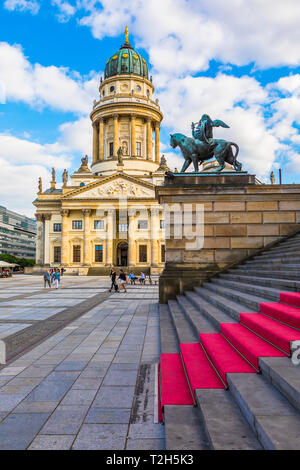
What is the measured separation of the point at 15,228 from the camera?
130m

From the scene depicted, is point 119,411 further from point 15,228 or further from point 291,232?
point 15,228

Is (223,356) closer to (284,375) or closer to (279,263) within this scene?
(284,375)

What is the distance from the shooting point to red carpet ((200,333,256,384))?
4.12 metres

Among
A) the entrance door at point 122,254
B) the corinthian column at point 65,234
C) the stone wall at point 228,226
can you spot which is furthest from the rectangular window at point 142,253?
the stone wall at point 228,226

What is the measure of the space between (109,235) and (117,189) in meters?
8.43

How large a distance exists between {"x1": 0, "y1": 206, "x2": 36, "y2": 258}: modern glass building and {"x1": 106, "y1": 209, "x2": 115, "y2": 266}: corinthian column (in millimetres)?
72355

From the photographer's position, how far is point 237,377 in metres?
3.82

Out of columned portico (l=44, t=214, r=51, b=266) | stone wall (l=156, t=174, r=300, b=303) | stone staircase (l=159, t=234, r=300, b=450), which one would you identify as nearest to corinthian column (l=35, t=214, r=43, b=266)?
columned portico (l=44, t=214, r=51, b=266)

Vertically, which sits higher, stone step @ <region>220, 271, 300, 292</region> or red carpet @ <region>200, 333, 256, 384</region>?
stone step @ <region>220, 271, 300, 292</region>

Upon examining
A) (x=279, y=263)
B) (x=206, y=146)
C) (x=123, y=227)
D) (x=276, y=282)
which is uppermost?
(x=123, y=227)

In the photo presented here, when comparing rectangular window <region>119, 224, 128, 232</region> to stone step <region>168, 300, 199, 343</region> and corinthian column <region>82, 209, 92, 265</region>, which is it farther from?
stone step <region>168, 300, 199, 343</region>

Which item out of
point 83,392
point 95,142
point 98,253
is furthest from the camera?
point 95,142

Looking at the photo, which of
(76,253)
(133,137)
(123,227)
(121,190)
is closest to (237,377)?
(121,190)
